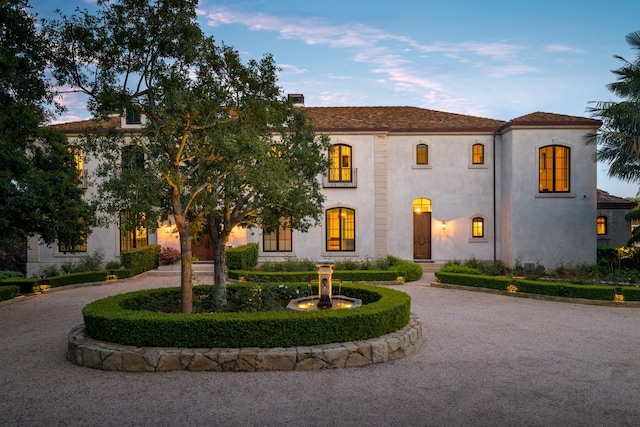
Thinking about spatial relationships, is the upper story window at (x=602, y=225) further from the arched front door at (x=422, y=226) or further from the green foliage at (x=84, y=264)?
the green foliage at (x=84, y=264)

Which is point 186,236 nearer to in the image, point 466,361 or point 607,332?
point 466,361

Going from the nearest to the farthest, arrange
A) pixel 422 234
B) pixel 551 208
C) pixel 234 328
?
pixel 234 328 < pixel 551 208 < pixel 422 234

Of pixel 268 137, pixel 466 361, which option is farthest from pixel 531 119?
pixel 466 361

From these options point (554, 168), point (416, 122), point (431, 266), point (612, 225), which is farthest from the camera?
point (612, 225)

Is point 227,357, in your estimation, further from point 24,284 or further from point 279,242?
point 279,242

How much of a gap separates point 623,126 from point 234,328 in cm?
1749

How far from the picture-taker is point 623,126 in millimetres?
17766

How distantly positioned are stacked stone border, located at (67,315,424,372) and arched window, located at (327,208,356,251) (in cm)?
1280

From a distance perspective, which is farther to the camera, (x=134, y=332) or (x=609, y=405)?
(x=134, y=332)

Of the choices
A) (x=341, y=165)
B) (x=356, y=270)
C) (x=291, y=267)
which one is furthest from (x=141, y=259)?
(x=341, y=165)

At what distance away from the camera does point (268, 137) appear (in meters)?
11.9

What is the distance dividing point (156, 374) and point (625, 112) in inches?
737

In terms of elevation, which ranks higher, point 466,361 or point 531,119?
point 531,119

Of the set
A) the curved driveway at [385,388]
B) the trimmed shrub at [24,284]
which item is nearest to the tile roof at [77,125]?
the trimmed shrub at [24,284]
